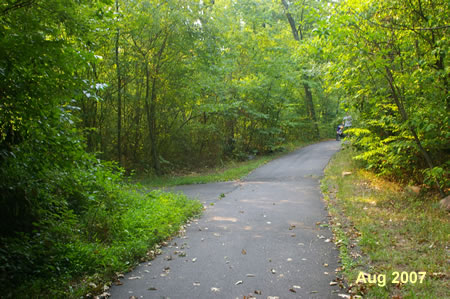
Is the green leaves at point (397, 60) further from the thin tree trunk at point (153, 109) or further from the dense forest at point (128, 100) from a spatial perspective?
the thin tree trunk at point (153, 109)

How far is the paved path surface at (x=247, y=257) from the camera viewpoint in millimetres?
4141

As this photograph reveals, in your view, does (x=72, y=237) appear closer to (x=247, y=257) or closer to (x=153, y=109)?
(x=247, y=257)

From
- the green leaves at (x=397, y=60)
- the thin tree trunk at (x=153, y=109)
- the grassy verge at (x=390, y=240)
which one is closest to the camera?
the grassy verge at (x=390, y=240)

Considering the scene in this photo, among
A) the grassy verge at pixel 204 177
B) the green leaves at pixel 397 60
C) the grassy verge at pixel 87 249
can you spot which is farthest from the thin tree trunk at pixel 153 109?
the green leaves at pixel 397 60

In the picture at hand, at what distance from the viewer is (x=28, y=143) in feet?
12.3

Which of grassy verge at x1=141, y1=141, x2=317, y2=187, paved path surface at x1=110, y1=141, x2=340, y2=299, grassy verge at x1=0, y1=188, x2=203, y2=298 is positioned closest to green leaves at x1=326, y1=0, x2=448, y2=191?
paved path surface at x1=110, y1=141, x2=340, y2=299

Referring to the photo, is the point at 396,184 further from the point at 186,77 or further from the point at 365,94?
the point at 186,77

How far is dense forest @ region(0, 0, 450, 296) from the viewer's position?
368cm

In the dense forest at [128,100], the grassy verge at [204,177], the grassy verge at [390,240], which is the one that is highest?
the dense forest at [128,100]

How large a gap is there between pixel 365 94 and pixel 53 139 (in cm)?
664

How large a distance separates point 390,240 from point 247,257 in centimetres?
244

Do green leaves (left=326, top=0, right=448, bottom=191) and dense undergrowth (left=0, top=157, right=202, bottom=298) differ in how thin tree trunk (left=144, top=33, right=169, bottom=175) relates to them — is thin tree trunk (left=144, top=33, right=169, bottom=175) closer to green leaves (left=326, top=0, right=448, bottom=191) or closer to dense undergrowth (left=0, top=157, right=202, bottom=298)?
dense undergrowth (left=0, top=157, right=202, bottom=298)

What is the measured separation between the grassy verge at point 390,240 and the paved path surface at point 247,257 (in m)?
0.34

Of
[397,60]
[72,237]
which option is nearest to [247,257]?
[72,237]
